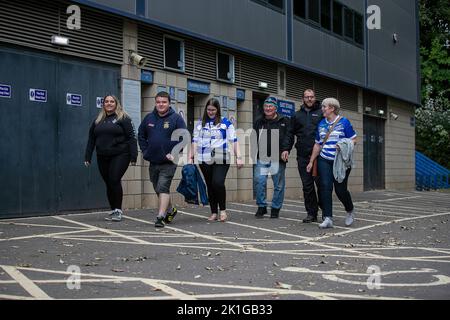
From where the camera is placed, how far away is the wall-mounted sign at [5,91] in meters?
11.5

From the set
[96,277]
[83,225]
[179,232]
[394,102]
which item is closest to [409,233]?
[179,232]

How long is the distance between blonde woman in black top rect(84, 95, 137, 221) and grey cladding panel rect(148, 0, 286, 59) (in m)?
4.06

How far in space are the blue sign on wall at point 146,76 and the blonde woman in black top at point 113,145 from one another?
12.7ft

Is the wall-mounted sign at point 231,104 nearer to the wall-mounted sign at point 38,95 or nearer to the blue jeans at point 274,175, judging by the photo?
the blue jeans at point 274,175

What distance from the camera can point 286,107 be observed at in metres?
20.9

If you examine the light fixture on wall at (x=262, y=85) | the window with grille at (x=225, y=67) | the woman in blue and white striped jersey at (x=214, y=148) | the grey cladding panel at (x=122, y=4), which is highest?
the grey cladding panel at (x=122, y=4)

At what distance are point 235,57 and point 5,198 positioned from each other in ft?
27.8

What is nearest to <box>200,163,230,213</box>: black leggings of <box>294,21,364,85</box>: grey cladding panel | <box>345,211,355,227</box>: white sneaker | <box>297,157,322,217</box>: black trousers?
<box>297,157,322,217</box>: black trousers

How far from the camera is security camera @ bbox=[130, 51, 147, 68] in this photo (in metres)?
14.4

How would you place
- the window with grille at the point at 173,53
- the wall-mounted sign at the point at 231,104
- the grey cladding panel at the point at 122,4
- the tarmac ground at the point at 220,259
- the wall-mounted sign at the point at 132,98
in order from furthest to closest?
the wall-mounted sign at the point at 231,104, the window with grille at the point at 173,53, the wall-mounted sign at the point at 132,98, the grey cladding panel at the point at 122,4, the tarmac ground at the point at 220,259

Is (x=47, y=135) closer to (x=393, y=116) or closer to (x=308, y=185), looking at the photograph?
(x=308, y=185)

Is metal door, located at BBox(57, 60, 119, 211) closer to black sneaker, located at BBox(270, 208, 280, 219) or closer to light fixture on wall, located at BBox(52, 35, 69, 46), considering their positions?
light fixture on wall, located at BBox(52, 35, 69, 46)

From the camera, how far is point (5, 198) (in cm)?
1154

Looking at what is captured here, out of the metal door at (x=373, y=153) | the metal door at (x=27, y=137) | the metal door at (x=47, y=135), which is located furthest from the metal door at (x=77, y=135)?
the metal door at (x=373, y=153)
